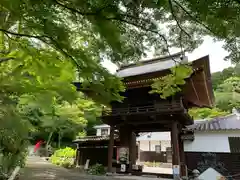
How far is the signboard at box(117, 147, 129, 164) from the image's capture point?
1265 cm

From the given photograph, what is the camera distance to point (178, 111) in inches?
422

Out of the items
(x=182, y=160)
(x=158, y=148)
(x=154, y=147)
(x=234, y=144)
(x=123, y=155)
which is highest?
(x=154, y=147)

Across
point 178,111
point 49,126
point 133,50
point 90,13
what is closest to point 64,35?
point 90,13

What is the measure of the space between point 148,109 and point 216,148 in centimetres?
377

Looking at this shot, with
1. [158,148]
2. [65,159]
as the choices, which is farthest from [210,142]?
[158,148]

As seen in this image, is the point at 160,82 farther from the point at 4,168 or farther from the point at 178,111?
the point at 178,111

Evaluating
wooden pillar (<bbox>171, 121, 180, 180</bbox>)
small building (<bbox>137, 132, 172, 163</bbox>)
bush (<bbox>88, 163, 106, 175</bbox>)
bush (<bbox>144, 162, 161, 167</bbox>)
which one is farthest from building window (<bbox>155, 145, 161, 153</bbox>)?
wooden pillar (<bbox>171, 121, 180, 180</bbox>)

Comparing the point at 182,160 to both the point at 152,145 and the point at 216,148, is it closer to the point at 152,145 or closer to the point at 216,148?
the point at 216,148

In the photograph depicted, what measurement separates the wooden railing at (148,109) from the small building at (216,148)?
208 centimetres

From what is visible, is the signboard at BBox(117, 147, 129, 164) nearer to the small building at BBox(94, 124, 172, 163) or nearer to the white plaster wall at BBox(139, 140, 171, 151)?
the small building at BBox(94, 124, 172, 163)

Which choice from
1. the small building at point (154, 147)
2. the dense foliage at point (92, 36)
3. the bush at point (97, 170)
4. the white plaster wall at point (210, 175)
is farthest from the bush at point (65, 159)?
the dense foliage at point (92, 36)

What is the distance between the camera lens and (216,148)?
37.7ft

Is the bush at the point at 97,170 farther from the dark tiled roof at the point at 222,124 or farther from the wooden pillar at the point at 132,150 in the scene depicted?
the dark tiled roof at the point at 222,124

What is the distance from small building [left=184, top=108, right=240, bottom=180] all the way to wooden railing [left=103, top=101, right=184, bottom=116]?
2.08 m
